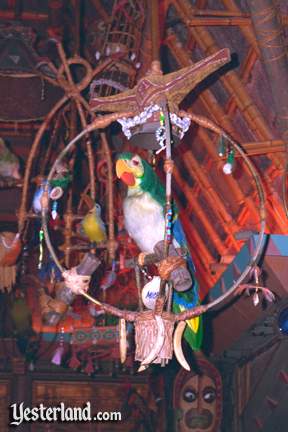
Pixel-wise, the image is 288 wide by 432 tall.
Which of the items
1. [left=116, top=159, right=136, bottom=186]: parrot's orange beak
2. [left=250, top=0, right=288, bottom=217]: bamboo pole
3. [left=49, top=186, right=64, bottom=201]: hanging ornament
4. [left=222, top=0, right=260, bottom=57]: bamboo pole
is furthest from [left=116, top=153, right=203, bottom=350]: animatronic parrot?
[left=222, top=0, right=260, bottom=57]: bamboo pole

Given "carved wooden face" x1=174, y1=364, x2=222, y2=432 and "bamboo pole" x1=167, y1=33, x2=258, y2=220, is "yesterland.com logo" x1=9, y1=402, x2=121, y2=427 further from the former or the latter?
"bamboo pole" x1=167, y1=33, x2=258, y2=220

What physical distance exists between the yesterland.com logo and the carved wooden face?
758 millimetres

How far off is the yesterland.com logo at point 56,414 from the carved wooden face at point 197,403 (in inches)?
29.8

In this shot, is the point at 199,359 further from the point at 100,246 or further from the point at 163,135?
the point at 163,135

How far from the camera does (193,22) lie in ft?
18.1

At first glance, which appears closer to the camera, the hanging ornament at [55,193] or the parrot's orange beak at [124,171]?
the parrot's orange beak at [124,171]

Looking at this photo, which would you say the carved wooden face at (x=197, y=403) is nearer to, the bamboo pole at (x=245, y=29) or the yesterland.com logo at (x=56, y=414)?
the yesterland.com logo at (x=56, y=414)

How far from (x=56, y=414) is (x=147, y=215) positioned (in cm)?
529

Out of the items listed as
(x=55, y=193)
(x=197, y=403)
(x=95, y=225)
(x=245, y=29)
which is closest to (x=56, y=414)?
(x=197, y=403)

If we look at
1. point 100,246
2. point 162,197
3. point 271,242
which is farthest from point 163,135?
point 271,242

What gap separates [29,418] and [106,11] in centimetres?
436

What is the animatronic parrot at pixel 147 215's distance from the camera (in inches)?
171

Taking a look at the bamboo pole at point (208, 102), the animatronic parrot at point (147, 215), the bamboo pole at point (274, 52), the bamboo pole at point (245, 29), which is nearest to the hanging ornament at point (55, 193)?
the animatronic parrot at point (147, 215)

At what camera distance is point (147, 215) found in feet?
14.5
